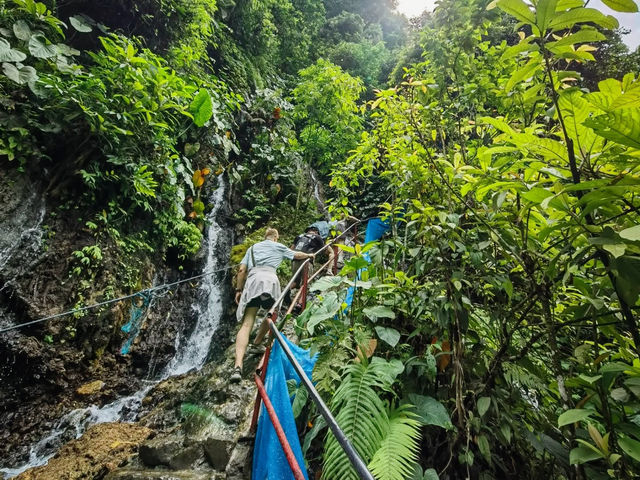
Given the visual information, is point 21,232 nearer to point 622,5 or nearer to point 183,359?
point 183,359

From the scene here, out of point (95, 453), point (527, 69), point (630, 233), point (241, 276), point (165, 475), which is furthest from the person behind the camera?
point (241, 276)

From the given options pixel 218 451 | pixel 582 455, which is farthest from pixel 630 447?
pixel 218 451

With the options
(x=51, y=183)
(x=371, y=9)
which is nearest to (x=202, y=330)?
(x=51, y=183)

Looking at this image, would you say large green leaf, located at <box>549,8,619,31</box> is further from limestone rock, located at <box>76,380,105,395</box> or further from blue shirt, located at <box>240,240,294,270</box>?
limestone rock, located at <box>76,380,105,395</box>

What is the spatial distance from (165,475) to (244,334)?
1.39 metres

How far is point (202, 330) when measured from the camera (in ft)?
19.1

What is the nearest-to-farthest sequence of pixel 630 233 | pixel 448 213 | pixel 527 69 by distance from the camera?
pixel 630 233
pixel 527 69
pixel 448 213

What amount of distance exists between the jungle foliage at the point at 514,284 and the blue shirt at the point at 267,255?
182cm

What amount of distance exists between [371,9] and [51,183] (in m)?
24.4

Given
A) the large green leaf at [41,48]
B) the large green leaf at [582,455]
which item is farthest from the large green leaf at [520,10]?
the large green leaf at [41,48]

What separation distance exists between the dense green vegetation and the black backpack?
59.5 inches

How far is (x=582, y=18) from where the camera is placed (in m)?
0.84

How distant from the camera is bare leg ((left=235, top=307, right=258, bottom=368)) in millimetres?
3299

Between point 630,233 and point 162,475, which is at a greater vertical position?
point 630,233
